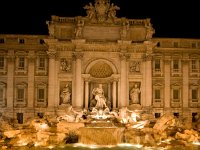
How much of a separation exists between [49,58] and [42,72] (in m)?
2.29

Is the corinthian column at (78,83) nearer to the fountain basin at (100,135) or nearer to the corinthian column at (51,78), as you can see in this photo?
the corinthian column at (51,78)

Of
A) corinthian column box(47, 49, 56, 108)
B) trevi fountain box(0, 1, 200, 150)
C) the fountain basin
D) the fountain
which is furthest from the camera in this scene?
corinthian column box(47, 49, 56, 108)

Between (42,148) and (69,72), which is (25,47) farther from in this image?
(42,148)

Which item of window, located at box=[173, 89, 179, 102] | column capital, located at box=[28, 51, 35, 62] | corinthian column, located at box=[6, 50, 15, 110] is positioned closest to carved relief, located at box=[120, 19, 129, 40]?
window, located at box=[173, 89, 179, 102]

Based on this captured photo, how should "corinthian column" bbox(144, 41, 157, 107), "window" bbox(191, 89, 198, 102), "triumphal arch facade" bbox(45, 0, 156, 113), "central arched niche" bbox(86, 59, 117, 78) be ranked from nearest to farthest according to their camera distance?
"triumphal arch facade" bbox(45, 0, 156, 113)
"corinthian column" bbox(144, 41, 157, 107)
"central arched niche" bbox(86, 59, 117, 78)
"window" bbox(191, 89, 198, 102)

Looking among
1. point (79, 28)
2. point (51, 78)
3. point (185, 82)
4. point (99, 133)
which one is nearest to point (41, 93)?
point (51, 78)

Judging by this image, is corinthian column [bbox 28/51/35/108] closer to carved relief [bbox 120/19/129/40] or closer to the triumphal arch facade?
the triumphal arch facade

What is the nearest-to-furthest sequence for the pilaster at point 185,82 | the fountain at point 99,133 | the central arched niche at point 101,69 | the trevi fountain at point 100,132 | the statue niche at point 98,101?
the trevi fountain at point 100,132
the fountain at point 99,133
the statue niche at point 98,101
the central arched niche at point 101,69
the pilaster at point 185,82

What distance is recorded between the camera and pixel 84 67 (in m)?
37.3

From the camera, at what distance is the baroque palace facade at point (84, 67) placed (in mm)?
37031

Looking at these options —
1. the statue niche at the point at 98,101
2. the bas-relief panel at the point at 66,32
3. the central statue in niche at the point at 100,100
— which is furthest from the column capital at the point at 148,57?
the bas-relief panel at the point at 66,32

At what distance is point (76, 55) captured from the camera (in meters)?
37.0

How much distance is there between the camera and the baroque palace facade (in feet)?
121

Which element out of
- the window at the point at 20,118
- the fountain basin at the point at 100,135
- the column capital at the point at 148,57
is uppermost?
the column capital at the point at 148,57
